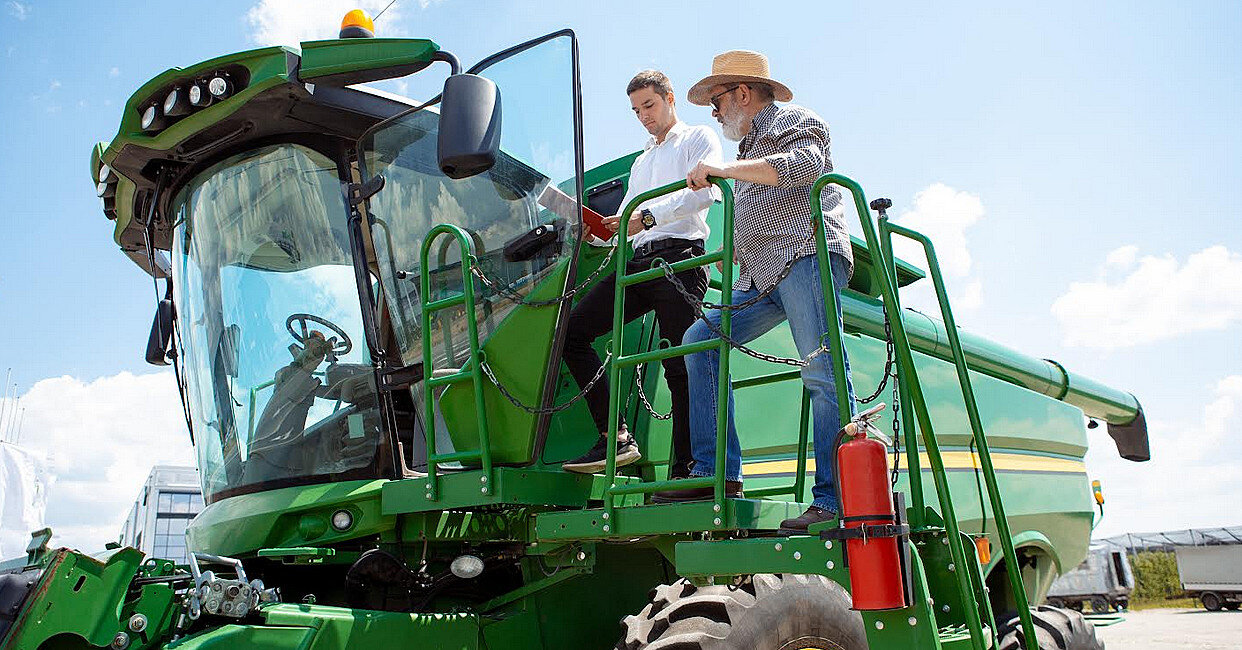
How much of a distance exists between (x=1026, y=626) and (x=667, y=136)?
2.45 metres

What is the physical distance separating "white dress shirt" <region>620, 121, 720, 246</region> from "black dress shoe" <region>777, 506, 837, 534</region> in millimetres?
1283

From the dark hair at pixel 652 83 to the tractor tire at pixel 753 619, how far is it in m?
2.12

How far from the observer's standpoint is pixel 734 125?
3.73 metres

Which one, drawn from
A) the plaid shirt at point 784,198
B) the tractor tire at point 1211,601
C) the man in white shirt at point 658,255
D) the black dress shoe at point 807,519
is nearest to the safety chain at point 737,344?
the plaid shirt at point 784,198

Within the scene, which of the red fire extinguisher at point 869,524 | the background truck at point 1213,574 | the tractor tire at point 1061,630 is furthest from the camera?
the background truck at point 1213,574

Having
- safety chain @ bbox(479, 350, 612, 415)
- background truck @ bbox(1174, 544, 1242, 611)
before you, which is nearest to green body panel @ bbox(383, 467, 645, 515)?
safety chain @ bbox(479, 350, 612, 415)

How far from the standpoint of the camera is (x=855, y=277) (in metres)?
5.93

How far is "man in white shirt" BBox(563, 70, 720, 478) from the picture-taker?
3.81 meters

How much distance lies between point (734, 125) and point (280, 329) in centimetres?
221

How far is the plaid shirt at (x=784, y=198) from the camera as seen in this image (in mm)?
3396

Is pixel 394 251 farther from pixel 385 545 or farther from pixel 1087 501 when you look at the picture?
pixel 1087 501

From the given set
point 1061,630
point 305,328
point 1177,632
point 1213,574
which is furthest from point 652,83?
point 1213,574

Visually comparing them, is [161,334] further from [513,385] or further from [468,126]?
[468,126]

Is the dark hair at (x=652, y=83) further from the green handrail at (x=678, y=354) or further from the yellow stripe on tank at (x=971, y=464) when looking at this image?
the yellow stripe on tank at (x=971, y=464)
